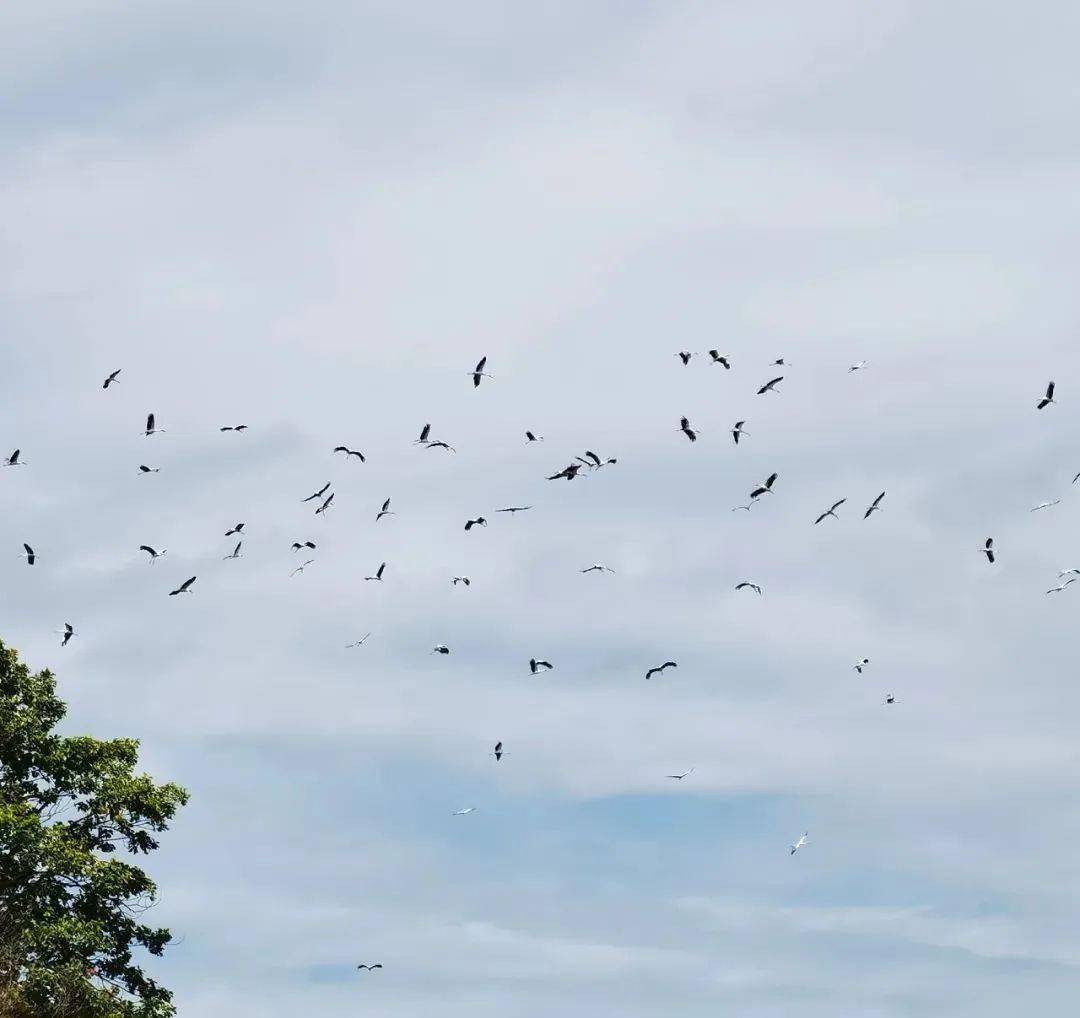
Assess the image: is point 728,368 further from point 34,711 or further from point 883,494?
point 34,711

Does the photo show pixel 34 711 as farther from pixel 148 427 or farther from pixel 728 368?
pixel 728 368

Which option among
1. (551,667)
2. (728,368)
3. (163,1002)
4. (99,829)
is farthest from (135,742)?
(728,368)

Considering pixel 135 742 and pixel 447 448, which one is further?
pixel 135 742

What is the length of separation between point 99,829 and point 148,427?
646 inches

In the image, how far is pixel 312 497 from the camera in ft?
225

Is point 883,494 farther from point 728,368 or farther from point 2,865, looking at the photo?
point 2,865

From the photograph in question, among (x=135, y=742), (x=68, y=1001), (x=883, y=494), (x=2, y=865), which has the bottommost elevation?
(x=68, y=1001)

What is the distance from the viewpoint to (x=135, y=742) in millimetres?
74125

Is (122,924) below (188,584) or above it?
below

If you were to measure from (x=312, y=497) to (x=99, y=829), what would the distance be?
641 inches

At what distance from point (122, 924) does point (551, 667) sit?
19.6m

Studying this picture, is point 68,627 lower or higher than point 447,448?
lower

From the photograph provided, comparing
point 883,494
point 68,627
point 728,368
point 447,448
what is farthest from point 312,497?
point 883,494

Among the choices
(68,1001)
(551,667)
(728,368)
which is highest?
(728,368)
